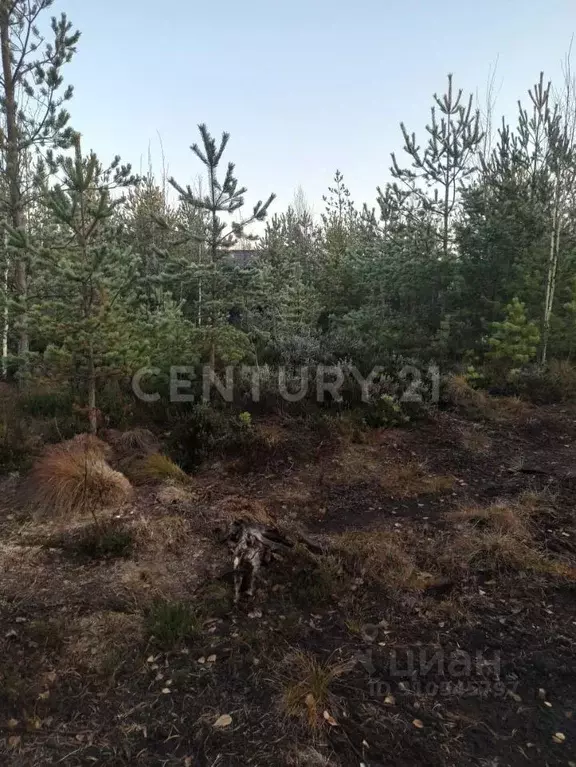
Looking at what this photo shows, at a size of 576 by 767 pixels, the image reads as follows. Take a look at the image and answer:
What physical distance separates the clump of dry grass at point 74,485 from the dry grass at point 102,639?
156 cm

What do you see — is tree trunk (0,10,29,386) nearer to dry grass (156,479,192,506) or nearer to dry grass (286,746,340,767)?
dry grass (156,479,192,506)

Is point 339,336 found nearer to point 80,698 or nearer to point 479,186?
point 479,186

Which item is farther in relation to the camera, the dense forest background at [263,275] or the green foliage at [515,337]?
the green foliage at [515,337]

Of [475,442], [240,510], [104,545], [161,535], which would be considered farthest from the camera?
[475,442]

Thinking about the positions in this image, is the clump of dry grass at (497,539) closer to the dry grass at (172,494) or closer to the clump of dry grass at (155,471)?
the dry grass at (172,494)

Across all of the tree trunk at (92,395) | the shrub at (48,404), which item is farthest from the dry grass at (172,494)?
the shrub at (48,404)

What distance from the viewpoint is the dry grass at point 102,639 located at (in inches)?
112

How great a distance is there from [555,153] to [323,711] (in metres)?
11.4

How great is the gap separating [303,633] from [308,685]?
1.70 feet

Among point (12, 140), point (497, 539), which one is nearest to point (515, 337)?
point (497, 539)

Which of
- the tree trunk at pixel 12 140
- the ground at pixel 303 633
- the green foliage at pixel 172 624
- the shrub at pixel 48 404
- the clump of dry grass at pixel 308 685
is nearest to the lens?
the ground at pixel 303 633

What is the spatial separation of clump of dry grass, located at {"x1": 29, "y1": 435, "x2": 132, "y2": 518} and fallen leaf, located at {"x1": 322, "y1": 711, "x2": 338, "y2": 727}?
296 centimetres

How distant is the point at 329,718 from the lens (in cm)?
246

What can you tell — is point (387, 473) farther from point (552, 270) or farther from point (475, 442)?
point (552, 270)
